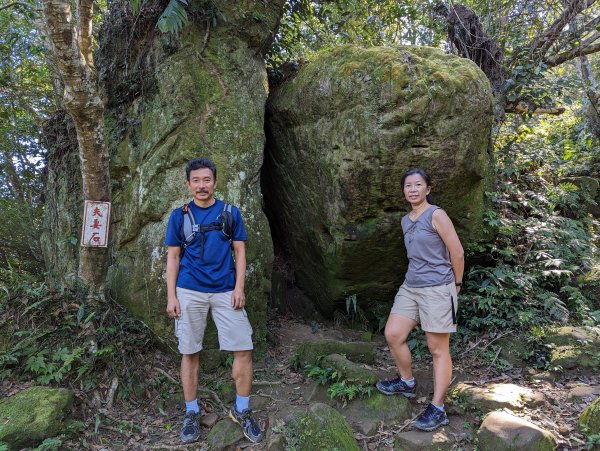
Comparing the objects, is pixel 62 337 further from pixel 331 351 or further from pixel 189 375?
pixel 331 351

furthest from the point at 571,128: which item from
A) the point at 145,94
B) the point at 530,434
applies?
the point at 145,94

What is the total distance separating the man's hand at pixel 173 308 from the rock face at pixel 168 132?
1.33m

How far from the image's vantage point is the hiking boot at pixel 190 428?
12.7ft

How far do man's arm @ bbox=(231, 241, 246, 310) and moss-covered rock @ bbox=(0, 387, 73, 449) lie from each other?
1.87m

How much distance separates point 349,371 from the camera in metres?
4.44

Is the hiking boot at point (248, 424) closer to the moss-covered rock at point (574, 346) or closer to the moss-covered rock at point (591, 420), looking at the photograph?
the moss-covered rock at point (591, 420)

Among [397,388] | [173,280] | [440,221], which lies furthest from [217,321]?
[440,221]

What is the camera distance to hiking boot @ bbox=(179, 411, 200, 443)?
3.86m

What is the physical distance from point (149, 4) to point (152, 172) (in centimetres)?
270

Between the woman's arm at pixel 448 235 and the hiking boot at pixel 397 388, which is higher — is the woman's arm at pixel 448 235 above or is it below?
above

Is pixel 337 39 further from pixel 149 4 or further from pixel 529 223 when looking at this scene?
pixel 529 223

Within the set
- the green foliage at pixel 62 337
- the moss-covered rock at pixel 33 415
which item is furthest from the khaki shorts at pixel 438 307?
the moss-covered rock at pixel 33 415

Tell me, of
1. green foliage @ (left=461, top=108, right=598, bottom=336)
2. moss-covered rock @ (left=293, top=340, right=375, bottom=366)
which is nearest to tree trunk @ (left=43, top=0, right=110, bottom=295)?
moss-covered rock @ (left=293, top=340, right=375, bottom=366)

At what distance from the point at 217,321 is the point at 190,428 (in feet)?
3.32
